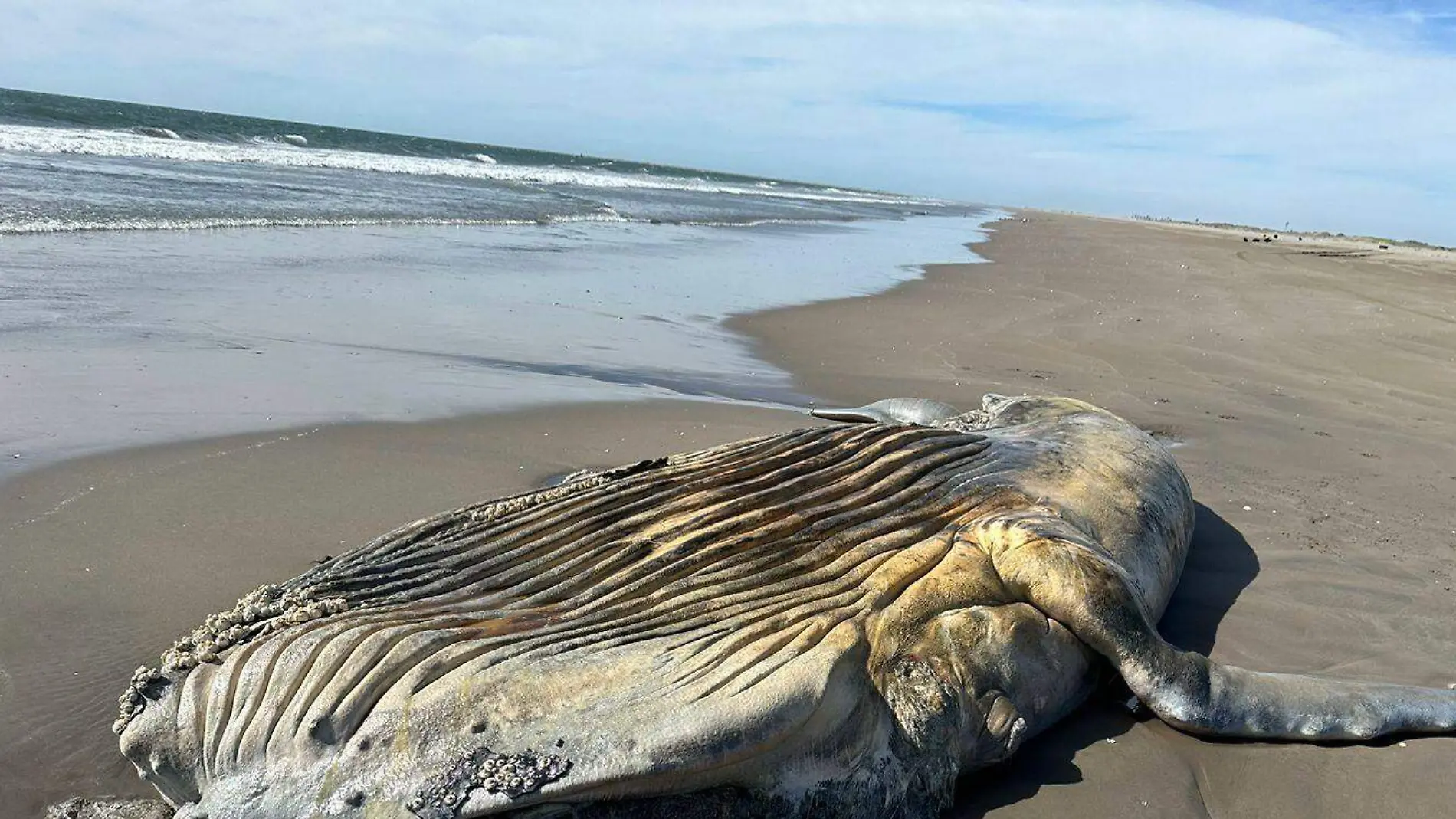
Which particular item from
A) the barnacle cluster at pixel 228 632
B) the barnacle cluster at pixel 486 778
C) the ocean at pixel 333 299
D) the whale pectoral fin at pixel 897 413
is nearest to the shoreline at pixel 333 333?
the ocean at pixel 333 299

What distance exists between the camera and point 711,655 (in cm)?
334

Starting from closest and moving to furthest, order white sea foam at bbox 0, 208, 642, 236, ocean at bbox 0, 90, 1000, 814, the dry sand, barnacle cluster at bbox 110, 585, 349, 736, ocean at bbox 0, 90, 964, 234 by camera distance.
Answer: barnacle cluster at bbox 110, 585, 349, 736 < the dry sand < ocean at bbox 0, 90, 1000, 814 < white sea foam at bbox 0, 208, 642, 236 < ocean at bbox 0, 90, 964, 234

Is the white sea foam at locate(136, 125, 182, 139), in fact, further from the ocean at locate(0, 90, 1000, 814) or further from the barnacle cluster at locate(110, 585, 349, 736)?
the barnacle cluster at locate(110, 585, 349, 736)

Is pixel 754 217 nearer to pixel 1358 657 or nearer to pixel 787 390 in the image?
pixel 787 390

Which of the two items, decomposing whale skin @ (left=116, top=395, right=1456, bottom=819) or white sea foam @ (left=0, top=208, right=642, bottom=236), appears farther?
white sea foam @ (left=0, top=208, right=642, bottom=236)

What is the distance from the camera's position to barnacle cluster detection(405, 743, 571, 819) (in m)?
2.81

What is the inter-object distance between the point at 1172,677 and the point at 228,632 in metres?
3.50

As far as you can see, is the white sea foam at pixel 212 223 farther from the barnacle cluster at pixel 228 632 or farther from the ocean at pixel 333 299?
the barnacle cluster at pixel 228 632

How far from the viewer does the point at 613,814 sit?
9.60 feet

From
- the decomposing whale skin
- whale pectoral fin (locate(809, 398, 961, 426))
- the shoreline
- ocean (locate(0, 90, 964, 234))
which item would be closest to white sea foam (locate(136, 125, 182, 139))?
ocean (locate(0, 90, 964, 234))

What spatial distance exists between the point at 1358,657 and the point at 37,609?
6072 millimetres

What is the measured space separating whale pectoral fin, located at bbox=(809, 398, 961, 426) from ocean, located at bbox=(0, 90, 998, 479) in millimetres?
1133

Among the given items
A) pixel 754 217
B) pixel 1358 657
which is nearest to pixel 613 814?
pixel 1358 657

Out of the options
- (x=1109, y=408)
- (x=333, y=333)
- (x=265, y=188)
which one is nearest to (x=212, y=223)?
(x=265, y=188)
